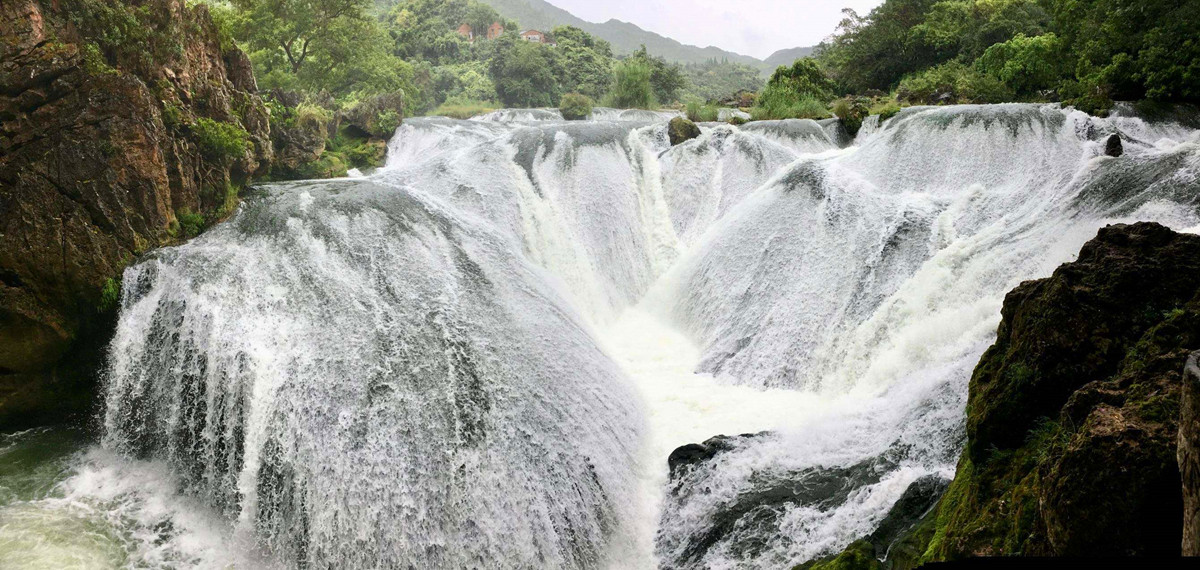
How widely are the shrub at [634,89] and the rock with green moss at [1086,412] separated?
28172 millimetres

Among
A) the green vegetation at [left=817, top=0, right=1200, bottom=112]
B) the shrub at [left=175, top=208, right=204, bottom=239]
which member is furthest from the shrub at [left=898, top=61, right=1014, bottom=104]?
the shrub at [left=175, top=208, right=204, bottom=239]

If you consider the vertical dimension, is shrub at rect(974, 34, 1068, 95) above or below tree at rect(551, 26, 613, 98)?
above

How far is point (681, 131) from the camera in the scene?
1673 centimetres

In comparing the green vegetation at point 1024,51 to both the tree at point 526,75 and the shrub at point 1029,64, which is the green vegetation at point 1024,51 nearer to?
the shrub at point 1029,64

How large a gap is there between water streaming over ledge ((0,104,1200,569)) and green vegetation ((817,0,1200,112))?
4.78 ft

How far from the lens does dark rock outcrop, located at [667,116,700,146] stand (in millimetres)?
16703

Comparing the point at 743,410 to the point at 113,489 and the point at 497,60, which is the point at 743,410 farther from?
the point at 497,60

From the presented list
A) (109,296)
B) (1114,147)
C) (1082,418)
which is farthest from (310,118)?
(1114,147)

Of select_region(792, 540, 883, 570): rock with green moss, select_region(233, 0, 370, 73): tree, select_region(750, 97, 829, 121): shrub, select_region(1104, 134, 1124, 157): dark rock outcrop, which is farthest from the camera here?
select_region(233, 0, 370, 73): tree

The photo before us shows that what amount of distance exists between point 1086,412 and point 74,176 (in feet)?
35.8

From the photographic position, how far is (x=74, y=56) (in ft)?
27.7

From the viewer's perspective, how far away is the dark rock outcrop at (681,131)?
1670 centimetres

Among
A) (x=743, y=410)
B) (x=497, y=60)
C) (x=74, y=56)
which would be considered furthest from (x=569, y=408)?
(x=497, y=60)

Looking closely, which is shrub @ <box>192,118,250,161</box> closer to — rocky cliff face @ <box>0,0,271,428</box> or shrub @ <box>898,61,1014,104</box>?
rocky cliff face @ <box>0,0,271,428</box>
